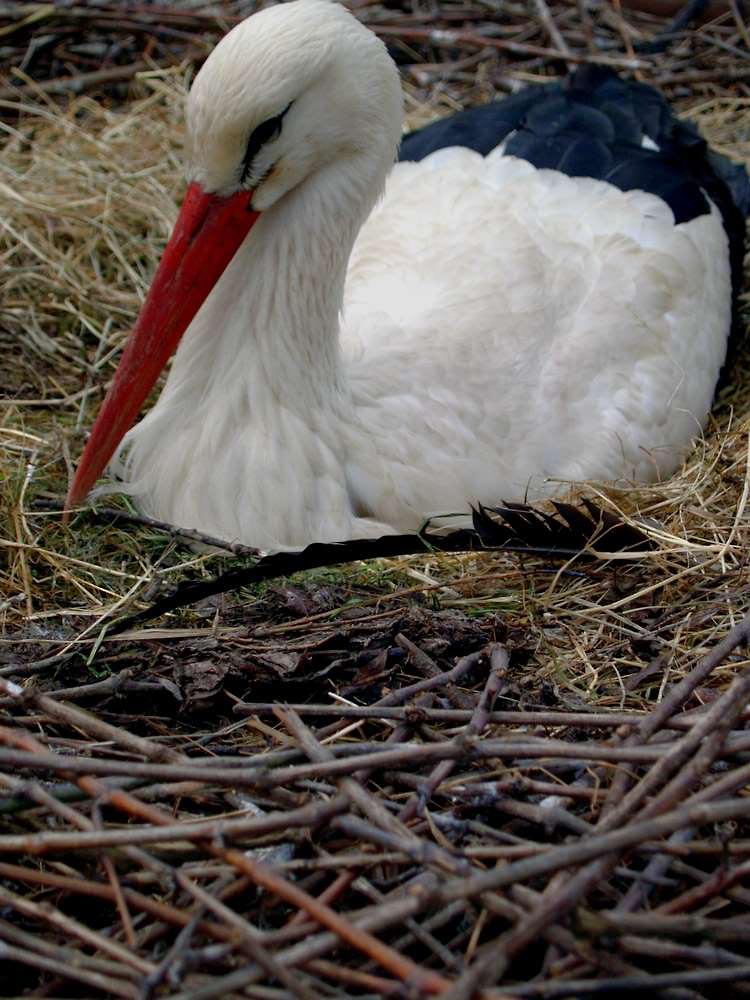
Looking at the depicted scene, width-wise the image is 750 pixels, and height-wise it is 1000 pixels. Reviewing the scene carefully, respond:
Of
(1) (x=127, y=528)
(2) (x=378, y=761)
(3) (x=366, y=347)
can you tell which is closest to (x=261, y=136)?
(3) (x=366, y=347)

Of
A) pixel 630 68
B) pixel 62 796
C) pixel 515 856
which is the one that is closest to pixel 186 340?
pixel 62 796

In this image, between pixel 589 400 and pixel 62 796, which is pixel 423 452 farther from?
pixel 62 796

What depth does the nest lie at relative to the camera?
1.74 m

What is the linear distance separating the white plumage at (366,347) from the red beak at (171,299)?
67 mm

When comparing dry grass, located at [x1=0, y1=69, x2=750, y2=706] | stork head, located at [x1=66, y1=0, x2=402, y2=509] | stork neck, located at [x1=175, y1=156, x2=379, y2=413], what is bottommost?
dry grass, located at [x1=0, y1=69, x2=750, y2=706]

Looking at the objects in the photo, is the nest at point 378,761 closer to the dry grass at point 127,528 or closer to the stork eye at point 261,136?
the dry grass at point 127,528

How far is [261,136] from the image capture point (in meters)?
2.85

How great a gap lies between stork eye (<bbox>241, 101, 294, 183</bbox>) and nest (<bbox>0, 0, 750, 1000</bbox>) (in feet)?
2.89

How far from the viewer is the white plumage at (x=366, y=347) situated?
291cm

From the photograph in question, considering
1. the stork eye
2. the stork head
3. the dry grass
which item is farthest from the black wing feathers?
the stork eye

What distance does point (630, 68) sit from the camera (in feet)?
17.6

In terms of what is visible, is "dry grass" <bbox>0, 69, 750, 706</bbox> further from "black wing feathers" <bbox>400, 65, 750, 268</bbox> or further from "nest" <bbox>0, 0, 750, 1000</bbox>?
"black wing feathers" <bbox>400, 65, 750, 268</bbox>

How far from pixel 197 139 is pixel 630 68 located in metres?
3.10

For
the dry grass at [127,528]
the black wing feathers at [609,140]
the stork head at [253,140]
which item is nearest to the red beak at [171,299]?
the stork head at [253,140]
